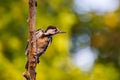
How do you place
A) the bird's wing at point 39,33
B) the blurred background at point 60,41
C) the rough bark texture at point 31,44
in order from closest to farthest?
1. the rough bark texture at point 31,44
2. the bird's wing at point 39,33
3. the blurred background at point 60,41

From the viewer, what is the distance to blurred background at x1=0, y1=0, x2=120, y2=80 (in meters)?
4.98

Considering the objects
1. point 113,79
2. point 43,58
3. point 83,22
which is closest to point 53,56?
point 43,58

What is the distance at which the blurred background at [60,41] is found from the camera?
4.98 m

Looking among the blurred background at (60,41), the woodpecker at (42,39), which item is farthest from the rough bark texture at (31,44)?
the blurred background at (60,41)

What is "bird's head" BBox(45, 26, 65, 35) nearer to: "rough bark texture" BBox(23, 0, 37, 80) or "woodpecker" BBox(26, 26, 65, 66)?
"woodpecker" BBox(26, 26, 65, 66)

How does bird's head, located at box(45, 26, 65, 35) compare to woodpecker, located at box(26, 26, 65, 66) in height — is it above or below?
above

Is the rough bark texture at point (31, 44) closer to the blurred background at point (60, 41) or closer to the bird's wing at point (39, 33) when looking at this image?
the bird's wing at point (39, 33)

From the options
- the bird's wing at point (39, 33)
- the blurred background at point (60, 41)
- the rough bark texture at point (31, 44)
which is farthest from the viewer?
the blurred background at point (60, 41)

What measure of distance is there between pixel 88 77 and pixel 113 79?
1.51 ft

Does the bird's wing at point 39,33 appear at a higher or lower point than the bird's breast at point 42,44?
higher

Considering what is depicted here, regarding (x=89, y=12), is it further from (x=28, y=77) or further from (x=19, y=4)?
(x=28, y=77)

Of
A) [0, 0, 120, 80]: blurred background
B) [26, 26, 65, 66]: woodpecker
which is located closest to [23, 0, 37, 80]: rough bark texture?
[26, 26, 65, 66]: woodpecker

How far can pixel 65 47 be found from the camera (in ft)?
17.0

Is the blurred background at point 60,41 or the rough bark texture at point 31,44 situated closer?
the rough bark texture at point 31,44
